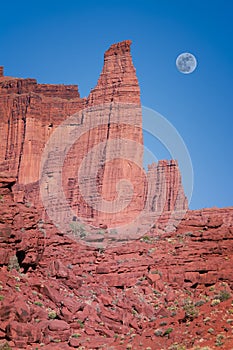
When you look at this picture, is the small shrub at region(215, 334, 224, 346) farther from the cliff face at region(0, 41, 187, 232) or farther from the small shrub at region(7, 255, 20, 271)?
the cliff face at region(0, 41, 187, 232)

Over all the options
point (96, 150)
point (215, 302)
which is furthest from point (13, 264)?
point (96, 150)

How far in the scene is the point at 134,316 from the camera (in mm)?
41938

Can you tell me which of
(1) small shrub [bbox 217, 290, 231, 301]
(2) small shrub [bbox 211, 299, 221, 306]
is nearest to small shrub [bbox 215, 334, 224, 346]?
(2) small shrub [bbox 211, 299, 221, 306]

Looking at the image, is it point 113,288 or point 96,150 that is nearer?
point 113,288

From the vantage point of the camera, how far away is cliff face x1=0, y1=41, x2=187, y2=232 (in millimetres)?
89938

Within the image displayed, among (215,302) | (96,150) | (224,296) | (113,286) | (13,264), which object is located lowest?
(215,302)

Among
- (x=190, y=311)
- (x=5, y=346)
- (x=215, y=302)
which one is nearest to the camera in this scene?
(x=5, y=346)

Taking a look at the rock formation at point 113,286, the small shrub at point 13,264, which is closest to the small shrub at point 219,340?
the rock formation at point 113,286

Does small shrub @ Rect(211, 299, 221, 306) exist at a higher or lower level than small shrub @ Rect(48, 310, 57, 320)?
higher

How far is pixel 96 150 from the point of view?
95625 mm

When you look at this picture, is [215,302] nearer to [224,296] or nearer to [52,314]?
[224,296]

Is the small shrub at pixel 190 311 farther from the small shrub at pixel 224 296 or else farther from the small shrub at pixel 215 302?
the small shrub at pixel 224 296

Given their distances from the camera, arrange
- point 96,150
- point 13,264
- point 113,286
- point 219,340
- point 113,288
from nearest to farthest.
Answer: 1. point 219,340
2. point 13,264
3. point 113,288
4. point 113,286
5. point 96,150

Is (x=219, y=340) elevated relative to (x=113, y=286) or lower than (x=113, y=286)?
lower
